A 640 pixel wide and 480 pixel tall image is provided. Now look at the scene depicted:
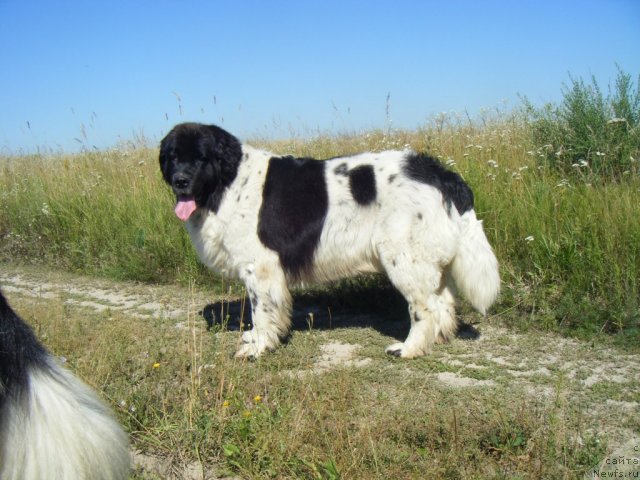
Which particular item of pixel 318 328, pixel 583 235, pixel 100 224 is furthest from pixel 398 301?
pixel 100 224

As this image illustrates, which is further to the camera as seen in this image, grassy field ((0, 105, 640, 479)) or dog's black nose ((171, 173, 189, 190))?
dog's black nose ((171, 173, 189, 190))

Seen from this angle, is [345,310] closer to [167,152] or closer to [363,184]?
[363,184]

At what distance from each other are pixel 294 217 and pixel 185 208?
94 cm

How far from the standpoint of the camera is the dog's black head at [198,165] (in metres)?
4.73

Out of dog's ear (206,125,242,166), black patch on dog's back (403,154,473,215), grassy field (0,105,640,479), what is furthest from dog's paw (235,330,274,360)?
black patch on dog's back (403,154,473,215)

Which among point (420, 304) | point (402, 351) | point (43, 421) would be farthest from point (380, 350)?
point (43, 421)

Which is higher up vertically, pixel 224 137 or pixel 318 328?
pixel 224 137

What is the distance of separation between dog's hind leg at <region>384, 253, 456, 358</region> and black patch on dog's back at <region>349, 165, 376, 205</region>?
0.53 metres

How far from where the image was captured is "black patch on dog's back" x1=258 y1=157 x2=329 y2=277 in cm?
464

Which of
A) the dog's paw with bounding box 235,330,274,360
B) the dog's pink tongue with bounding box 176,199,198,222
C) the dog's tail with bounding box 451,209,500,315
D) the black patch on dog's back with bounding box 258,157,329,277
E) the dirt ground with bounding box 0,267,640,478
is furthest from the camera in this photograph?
the dog's pink tongue with bounding box 176,199,198,222

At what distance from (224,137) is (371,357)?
2241 millimetres

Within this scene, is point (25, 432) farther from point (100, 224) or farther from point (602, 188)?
point (100, 224)

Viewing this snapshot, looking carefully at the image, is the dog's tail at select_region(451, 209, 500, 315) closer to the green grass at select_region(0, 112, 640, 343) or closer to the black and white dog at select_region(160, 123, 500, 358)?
the black and white dog at select_region(160, 123, 500, 358)

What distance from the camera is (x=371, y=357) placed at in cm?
440
